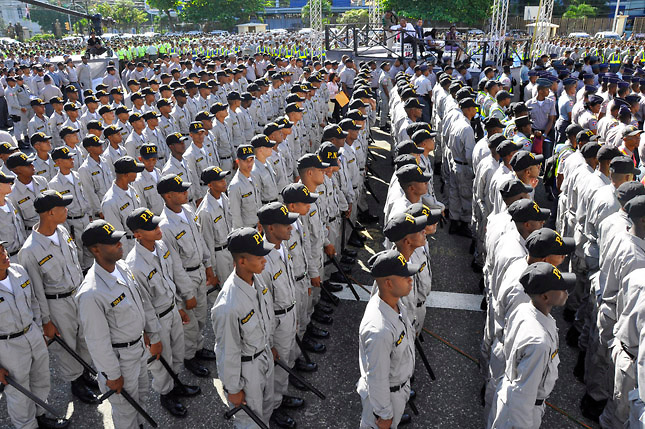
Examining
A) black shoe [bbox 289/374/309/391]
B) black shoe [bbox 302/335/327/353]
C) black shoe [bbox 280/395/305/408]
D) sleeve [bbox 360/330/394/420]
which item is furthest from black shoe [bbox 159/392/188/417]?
sleeve [bbox 360/330/394/420]

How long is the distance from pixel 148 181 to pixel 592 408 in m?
5.99

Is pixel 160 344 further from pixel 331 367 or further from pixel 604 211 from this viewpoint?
pixel 604 211

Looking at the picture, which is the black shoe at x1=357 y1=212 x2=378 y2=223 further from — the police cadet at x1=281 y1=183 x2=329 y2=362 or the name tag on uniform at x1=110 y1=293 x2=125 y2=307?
the name tag on uniform at x1=110 y1=293 x2=125 y2=307

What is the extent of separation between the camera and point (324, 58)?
866 inches

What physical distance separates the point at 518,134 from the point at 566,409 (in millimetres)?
4608

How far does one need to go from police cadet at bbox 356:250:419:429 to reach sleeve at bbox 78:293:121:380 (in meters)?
2.02

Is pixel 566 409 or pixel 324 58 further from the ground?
pixel 324 58

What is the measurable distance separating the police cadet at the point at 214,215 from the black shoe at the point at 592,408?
4049 millimetres

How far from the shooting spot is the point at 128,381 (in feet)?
12.9

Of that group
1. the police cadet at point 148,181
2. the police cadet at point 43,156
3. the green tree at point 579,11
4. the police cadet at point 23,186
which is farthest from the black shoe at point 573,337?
the green tree at point 579,11

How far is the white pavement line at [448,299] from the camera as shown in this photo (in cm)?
610

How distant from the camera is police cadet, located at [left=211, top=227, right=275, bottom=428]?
11.6ft

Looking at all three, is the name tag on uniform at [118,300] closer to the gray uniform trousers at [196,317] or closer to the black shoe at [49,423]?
the gray uniform trousers at [196,317]

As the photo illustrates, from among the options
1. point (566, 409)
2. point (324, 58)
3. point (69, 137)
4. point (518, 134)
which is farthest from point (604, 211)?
point (324, 58)
